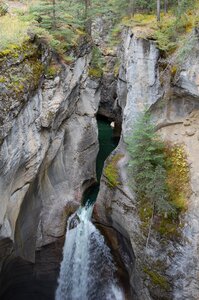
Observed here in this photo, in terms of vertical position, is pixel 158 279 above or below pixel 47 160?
below

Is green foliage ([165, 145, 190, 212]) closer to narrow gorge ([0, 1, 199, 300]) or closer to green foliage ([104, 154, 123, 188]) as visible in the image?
narrow gorge ([0, 1, 199, 300])

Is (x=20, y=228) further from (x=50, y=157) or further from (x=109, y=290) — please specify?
(x=109, y=290)

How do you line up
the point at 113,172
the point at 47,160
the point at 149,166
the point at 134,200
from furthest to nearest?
the point at 47,160 < the point at 113,172 < the point at 134,200 < the point at 149,166

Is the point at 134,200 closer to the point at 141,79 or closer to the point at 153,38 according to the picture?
the point at 141,79

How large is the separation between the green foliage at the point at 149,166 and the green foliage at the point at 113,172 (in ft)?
6.30

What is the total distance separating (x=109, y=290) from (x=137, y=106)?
1044 centimetres

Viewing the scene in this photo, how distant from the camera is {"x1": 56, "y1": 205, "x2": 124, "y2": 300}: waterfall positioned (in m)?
17.4

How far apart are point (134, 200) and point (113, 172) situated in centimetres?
254

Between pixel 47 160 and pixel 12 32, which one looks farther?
pixel 47 160

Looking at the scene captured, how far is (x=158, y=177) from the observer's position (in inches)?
572

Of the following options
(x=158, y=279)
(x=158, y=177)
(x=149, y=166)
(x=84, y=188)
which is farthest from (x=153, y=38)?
(x=158, y=279)

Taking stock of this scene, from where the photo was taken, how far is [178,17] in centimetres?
1756

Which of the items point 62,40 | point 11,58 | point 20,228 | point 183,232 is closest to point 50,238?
point 20,228

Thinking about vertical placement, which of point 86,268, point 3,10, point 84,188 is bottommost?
point 86,268
